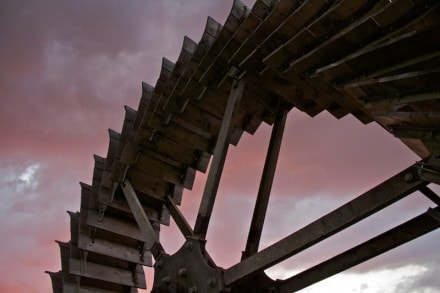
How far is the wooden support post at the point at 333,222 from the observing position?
4.29m

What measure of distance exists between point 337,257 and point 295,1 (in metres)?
2.65

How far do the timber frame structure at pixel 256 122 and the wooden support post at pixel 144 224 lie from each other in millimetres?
22

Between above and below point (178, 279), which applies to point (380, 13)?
above

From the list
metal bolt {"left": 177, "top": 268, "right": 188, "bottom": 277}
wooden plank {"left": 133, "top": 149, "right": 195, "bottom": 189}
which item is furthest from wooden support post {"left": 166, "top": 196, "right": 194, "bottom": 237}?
metal bolt {"left": 177, "top": 268, "right": 188, "bottom": 277}

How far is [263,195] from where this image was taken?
21.5ft

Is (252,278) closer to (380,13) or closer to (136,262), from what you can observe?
(380,13)

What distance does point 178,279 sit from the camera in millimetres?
5832

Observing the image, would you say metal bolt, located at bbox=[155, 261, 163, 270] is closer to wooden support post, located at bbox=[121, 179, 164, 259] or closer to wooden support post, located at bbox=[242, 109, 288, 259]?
wooden support post, located at bbox=[121, 179, 164, 259]

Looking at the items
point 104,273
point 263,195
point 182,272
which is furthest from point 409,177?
point 104,273

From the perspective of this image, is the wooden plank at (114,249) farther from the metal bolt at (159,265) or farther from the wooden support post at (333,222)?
the wooden support post at (333,222)

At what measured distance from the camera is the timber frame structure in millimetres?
3967

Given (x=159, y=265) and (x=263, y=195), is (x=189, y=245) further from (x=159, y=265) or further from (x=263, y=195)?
(x=263, y=195)

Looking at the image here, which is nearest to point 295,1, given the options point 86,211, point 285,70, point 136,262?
point 285,70

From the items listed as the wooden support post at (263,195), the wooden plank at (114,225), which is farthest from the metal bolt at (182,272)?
the wooden plank at (114,225)
